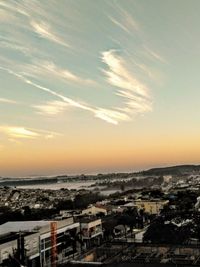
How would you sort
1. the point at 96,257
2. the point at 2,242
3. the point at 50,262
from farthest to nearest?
the point at 50,262 → the point at 2,242 → the point at 96,257

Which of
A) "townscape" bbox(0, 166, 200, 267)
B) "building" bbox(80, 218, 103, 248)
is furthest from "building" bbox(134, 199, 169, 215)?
"building" bbox(80, 218, 103, 248)

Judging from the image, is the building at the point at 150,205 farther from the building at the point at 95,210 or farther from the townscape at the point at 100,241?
the building at the point at 95,210

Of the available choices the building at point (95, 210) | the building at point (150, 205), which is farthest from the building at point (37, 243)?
the building at point (150, 205)

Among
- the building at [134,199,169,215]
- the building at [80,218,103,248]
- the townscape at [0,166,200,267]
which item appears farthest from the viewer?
the building at [134,199,169,215]

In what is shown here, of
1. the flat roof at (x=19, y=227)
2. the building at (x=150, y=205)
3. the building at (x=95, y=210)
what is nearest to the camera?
the flat roof at (x=19, y=227)

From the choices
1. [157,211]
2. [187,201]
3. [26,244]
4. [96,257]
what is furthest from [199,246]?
[187,201]

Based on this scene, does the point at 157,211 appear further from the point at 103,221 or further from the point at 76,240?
the point at 76,240

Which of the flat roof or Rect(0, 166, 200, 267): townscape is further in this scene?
the flat roof

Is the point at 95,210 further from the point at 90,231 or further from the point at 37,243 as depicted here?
the point at 37,243

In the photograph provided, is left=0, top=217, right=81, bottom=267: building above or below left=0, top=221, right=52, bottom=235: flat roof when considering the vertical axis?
below

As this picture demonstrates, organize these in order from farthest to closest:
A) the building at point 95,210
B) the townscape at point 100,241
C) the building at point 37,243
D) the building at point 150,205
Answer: the building at point 150,205
the building at point 95,210
the building at point 37,243
the townscape at point 100,241

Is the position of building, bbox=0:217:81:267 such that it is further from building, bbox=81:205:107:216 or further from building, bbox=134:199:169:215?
building, bbox=134:199:169:215
